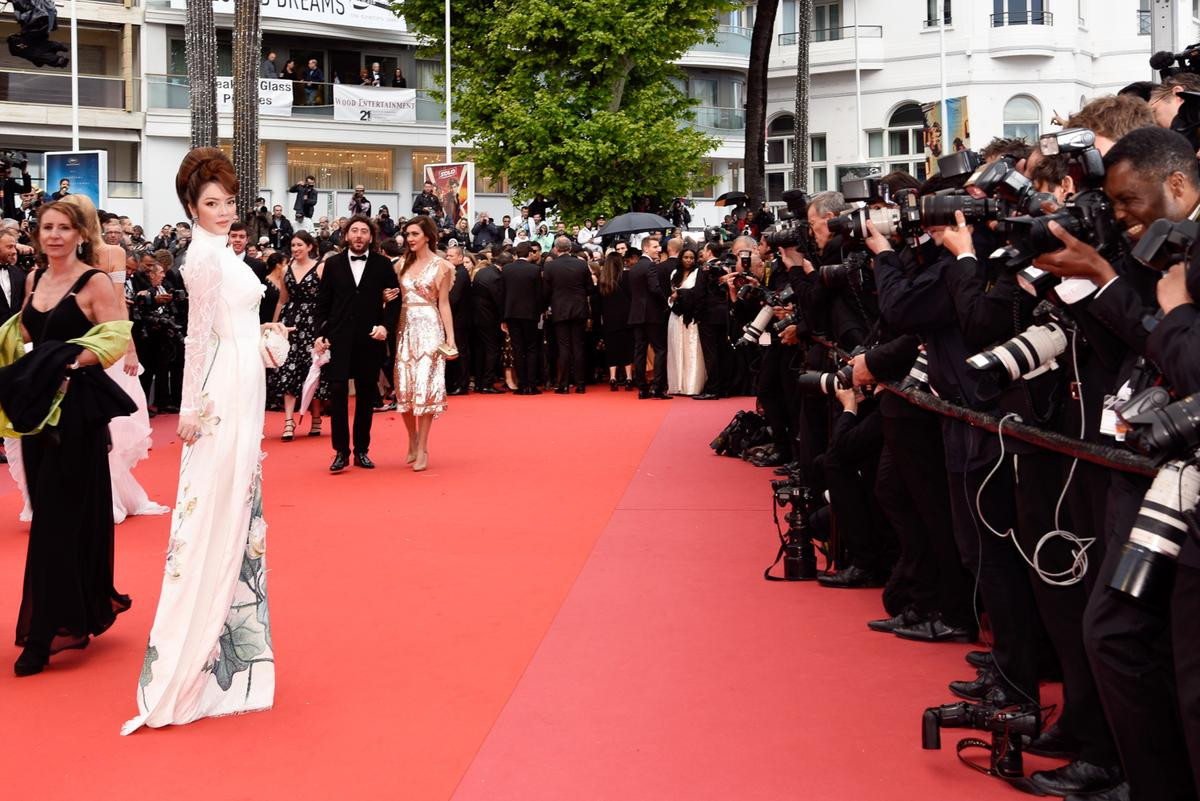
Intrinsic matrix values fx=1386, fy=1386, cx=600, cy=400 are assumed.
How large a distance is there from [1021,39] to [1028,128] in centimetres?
287

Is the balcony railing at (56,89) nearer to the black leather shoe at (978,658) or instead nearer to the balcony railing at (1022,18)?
the balcony railing at (1022,18)

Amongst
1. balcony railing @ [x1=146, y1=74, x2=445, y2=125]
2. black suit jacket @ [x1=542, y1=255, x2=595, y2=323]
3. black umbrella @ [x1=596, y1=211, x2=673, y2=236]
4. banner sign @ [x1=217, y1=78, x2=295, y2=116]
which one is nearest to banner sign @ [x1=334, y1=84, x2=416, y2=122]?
balcony railing @ [x1=146, y1=74, x2=445, y2=125]

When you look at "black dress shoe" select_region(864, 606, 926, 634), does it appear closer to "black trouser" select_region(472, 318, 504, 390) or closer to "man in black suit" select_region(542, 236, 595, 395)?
"man in black suit" select_region(542, 236, 595, 395)

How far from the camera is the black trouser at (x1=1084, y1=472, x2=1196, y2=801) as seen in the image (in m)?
3.56

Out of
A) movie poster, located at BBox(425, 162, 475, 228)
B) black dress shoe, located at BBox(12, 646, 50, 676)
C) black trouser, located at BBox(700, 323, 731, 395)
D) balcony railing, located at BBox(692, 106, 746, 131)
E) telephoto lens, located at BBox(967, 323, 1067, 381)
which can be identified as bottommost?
black dress shoe, located at BBox(12, 646, 50, 676)

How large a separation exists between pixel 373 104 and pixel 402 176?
3.17 m

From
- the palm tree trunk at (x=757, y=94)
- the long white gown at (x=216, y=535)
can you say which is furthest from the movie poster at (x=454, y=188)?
the long white gown at (x=216, y=535)

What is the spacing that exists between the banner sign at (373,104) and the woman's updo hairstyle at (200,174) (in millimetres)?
38724

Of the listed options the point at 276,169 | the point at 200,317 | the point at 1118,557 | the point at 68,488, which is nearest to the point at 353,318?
the point at 68,488

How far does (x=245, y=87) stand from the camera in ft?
62.0

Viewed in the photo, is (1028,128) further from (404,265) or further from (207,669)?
(207,669)

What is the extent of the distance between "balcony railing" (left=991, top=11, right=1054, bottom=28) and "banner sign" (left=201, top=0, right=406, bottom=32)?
1931cm

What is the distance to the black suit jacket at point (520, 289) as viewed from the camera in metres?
19.3

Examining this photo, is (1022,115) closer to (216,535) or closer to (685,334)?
(685,334)
